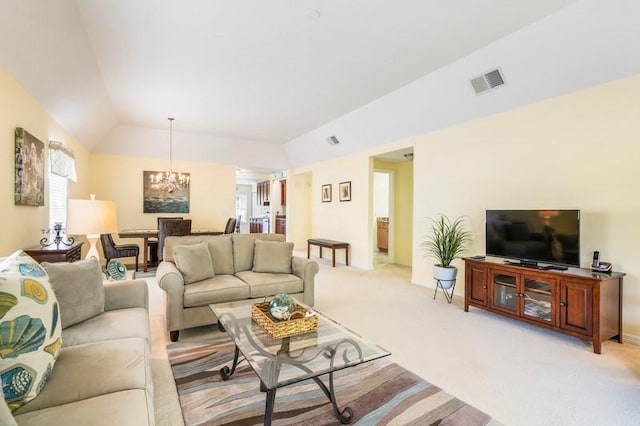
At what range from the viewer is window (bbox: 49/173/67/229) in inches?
165

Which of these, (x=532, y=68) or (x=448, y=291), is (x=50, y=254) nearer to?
(x=448, y=291)

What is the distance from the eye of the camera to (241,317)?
228 centimetres

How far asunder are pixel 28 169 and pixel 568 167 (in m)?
5.52

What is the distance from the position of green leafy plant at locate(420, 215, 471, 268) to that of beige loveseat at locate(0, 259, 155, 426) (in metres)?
3.50

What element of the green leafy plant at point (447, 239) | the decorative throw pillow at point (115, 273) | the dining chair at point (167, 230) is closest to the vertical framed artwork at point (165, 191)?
the dining chair at point (167, 230)

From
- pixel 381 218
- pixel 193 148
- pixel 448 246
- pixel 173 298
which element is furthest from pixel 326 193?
pixel 173 298

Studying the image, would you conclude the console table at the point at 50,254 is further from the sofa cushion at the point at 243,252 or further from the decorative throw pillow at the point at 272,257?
the decorative throw pillow at the point at 272,257

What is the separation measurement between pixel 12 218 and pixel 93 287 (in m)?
1.58

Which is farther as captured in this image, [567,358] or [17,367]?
[567,358]

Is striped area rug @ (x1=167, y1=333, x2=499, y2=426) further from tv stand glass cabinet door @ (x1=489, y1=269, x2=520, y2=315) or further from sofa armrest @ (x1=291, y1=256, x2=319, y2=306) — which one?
tv stand glass cabinet door @ (x1=489, y1=269, x2=520, y2=315)

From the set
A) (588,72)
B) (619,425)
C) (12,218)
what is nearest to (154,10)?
(12,218)

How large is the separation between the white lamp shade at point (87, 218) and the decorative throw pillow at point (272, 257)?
1479mm

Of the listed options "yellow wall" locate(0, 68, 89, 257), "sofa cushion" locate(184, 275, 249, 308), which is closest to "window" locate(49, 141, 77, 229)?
"yellow wall" locate(0, 68, 89, 257)

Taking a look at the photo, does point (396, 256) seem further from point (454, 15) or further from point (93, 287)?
point (93, 287)
